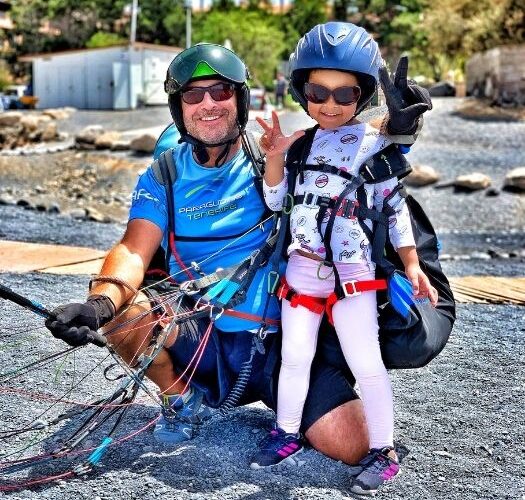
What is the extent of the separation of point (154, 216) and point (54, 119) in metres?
24.9

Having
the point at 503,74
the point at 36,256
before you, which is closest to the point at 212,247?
the point at 36,256

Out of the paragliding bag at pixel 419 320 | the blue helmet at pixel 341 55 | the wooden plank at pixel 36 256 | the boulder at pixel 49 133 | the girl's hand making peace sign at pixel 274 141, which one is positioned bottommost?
the boulder at pixel 49 133

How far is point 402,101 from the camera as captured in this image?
9.32ft

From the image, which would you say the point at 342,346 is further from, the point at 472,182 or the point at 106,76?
the point at 106,76

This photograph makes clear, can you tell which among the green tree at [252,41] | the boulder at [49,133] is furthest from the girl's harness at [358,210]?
the green tree at [252,41]

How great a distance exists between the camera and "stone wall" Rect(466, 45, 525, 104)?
21155mm

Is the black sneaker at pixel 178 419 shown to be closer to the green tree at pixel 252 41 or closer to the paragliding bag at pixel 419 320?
the paragliding bag at pixel 419 320

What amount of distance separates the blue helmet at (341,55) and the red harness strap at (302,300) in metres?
0.69

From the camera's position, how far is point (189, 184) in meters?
3.11

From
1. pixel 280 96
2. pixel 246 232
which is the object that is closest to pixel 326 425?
pixel 246 232

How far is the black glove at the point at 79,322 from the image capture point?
2.37 metres

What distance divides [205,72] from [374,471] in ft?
5.31

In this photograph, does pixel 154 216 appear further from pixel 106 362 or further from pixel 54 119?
pixel 54 119

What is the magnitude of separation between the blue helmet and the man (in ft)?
1.16
